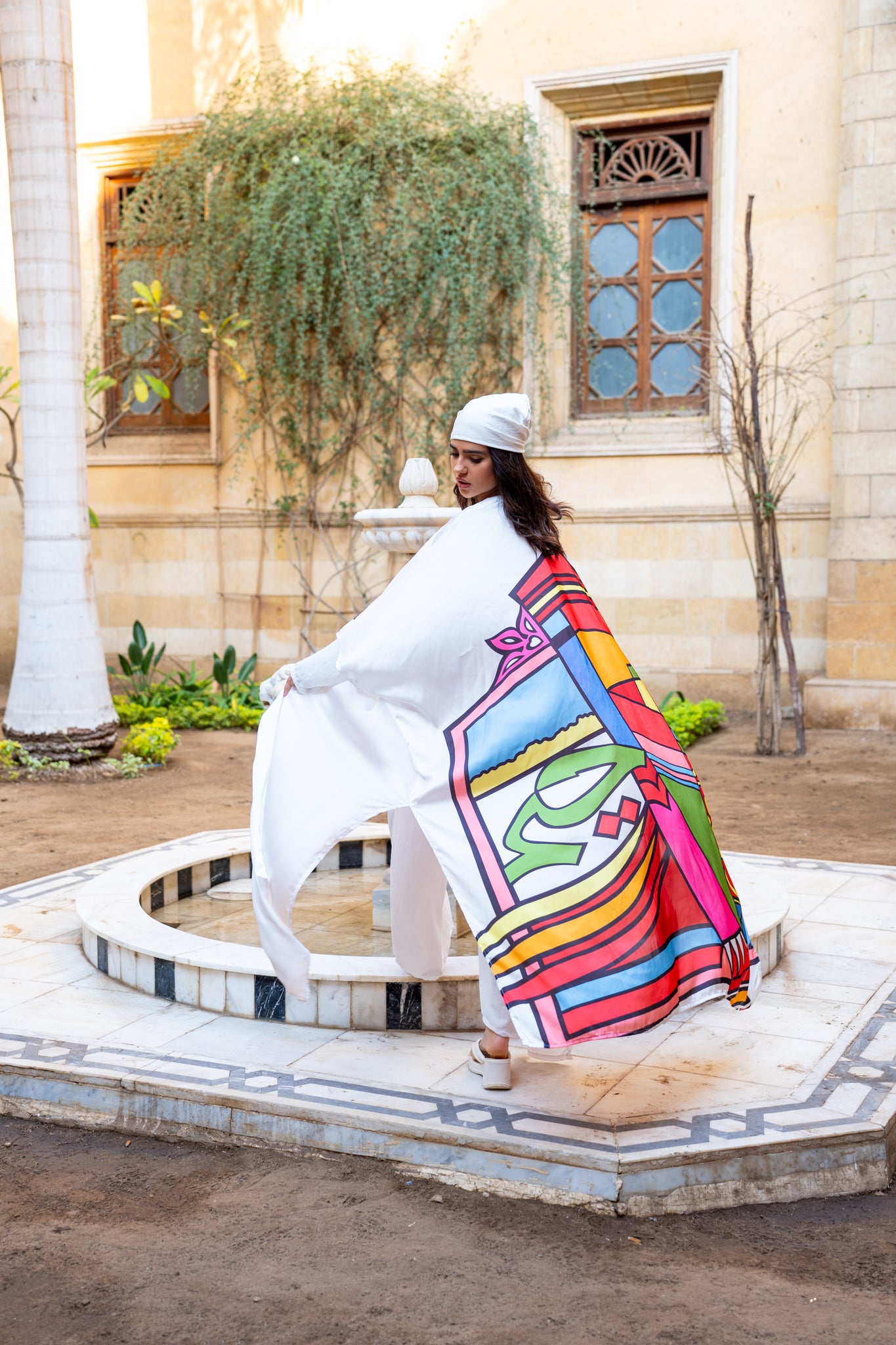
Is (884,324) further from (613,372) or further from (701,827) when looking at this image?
(701,827)

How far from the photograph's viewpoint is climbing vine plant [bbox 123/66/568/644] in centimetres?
1028

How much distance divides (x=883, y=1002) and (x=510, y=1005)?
1493 mm

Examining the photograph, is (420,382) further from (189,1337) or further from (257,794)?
(189,1337)

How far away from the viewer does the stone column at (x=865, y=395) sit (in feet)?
29.9

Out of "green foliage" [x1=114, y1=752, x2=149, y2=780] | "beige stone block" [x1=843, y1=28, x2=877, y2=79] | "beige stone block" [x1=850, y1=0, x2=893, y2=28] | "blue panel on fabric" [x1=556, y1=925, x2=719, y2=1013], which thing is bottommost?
"green foliage" [x1=114, y1=752, x2=149, y2=780]

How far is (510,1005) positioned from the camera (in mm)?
2789

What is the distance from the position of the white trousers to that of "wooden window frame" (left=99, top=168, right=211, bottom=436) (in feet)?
29.8

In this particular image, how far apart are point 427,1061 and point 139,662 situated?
26.8ft

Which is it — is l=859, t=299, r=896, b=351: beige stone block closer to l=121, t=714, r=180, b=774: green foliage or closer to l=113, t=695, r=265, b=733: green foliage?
l=113, t=695, r=265, b=733: green foliage

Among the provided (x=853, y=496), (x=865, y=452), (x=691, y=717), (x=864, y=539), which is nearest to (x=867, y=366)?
(x=865, y=452)

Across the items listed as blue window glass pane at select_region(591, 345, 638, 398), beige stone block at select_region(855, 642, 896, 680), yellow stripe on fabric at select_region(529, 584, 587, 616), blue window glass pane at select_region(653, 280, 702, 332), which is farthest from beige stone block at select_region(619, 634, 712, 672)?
yellow stripe on fabric at select_region(529, 584, 587, 616)

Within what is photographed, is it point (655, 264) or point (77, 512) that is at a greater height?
point (655, 264)

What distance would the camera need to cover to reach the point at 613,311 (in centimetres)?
1059

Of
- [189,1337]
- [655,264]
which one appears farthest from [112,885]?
[655,264]
